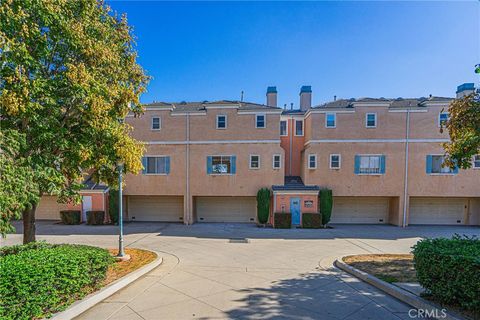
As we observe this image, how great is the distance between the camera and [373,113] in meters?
16.8

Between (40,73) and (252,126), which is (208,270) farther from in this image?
(252,126)

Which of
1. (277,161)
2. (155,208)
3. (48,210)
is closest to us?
(277,161)

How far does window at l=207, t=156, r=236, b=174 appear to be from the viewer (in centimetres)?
1717

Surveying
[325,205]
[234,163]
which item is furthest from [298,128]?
[325,205]

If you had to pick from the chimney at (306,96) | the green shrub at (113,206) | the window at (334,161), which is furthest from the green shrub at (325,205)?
the green shrub at (113,206)

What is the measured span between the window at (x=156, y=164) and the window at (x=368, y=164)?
14.2 metres

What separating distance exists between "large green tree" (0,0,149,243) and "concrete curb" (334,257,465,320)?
7997 millimetres

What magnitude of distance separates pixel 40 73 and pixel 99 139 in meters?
2.21

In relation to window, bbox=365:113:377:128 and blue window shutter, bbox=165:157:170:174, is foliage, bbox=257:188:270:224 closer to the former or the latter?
blue window shutter, bbox=165:157:170:174

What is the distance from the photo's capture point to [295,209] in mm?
16531

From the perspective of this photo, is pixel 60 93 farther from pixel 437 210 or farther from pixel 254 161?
pixel 437 210

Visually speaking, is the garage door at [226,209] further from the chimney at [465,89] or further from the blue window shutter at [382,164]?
the chimney at [465,89]

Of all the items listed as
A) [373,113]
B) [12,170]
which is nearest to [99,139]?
[12,170]

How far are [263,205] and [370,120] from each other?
9982mm
